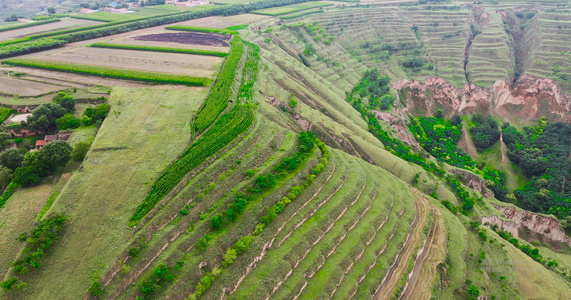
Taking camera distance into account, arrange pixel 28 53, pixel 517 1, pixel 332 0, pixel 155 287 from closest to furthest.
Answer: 1. pixel 155 287
2. pixel 28 53
3. pixel 517 1
4. pixel 332 0

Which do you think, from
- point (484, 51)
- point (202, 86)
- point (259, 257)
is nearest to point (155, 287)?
point (259, 257)

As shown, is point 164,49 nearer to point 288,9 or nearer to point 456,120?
point 288,9

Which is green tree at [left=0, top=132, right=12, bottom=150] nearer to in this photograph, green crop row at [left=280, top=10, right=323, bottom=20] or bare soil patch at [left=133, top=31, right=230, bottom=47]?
bare soil patch at [left=133, top=31, right=230, bottom=47]

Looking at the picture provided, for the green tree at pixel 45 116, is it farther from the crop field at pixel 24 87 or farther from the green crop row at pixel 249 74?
A: the green crop row at pixel 249 74

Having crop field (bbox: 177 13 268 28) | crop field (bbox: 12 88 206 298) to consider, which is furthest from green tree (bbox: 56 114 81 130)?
crop field (bbox: 177 13 268 28)

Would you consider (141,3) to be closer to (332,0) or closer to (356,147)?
(332,0)

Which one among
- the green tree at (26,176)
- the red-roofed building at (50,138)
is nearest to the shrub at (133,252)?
the green tree at (26,176)

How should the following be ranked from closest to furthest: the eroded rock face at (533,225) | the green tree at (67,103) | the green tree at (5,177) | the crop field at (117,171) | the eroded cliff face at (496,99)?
the crop field at (117,171) < the green tree at (5,177) < the green tree at (67,103) < the eroded rock face at (533,225) < the eroded cliff face at (496,99)

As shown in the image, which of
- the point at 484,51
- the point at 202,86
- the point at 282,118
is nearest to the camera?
the point at 282,118
